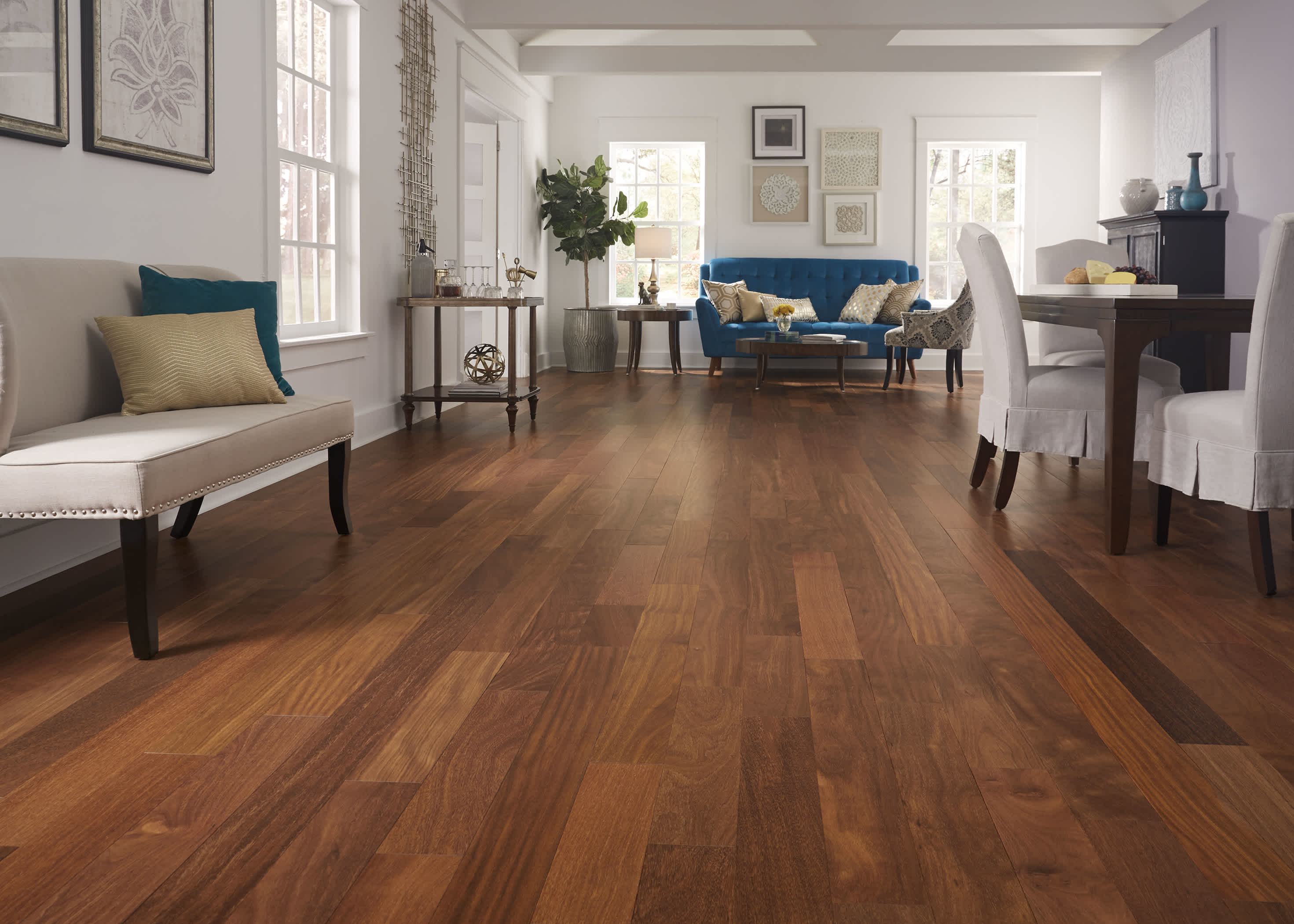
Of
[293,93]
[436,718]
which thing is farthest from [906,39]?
[436,718]

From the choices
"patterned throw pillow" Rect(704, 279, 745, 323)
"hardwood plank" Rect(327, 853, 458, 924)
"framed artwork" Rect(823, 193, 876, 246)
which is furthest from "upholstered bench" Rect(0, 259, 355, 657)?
"framed artwork" Rect(823, 193, 876, 246)

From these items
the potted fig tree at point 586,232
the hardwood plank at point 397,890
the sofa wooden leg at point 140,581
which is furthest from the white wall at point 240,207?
the potted fig tree at point 586,232

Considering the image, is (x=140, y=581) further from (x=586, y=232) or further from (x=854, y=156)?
(x=854, y=156)

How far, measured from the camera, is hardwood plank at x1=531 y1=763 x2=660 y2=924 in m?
1.29

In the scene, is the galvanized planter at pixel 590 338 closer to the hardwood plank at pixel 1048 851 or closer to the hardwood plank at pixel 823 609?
the hardwood plank at pixel 823 609

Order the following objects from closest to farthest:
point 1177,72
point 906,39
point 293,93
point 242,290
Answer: point 242,290 < point 293,93 < point 1177,72 < point 906,39

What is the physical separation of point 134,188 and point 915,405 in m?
5.13

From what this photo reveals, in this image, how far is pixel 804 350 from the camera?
7934 millimetres

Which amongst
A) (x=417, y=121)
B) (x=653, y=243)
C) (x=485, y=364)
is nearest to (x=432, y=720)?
(x=485, y=364)

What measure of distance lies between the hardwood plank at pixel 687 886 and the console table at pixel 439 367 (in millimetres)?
4279

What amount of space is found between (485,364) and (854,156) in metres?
5.00

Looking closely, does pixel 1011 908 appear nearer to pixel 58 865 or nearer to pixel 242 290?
pixel 58 865

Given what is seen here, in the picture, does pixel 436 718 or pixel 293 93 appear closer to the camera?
pixel 436 718

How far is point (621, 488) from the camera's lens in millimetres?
4113
